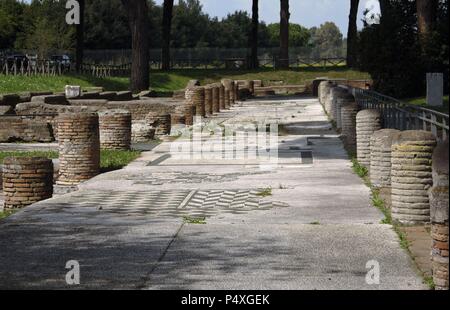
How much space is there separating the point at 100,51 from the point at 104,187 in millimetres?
64201

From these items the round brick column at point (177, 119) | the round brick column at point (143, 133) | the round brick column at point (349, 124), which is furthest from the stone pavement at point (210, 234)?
the round brick column at point (177, 119)

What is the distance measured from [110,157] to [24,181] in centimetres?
574

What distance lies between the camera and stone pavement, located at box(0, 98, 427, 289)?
7.79 meters

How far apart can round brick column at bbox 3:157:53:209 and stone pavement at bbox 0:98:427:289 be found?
46 cm

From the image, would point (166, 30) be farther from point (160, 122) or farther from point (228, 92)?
point (160, 122)

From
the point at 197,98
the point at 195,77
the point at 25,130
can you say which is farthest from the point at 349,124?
the point at 195,77

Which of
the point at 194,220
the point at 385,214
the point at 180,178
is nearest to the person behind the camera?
the point at 194,220

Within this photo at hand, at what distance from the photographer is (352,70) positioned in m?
59.6

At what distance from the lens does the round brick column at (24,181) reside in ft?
42.9

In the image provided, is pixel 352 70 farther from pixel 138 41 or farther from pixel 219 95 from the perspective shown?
pixel 219 95

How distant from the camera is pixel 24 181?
43.0ft

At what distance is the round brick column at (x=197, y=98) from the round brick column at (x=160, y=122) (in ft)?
21.7

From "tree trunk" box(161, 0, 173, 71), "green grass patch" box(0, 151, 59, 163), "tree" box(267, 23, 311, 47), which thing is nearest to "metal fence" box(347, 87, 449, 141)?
"green grass patch" box(0, 151, 59, 163)
